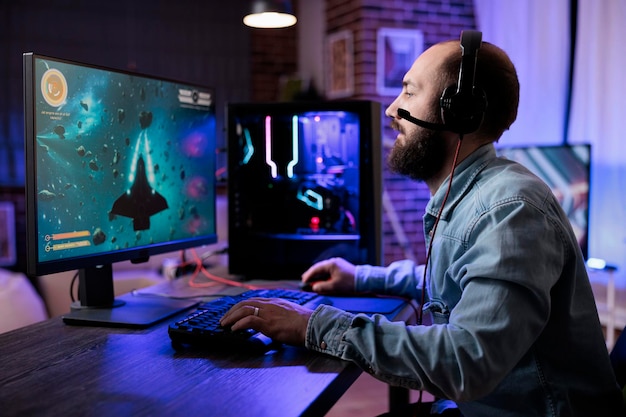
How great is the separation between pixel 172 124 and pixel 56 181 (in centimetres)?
39

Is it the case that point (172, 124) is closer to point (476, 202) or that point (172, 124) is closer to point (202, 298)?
point (202, 298)

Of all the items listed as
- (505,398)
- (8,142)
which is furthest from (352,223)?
(8,142)

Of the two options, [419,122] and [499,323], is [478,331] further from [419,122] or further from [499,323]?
[419,122]

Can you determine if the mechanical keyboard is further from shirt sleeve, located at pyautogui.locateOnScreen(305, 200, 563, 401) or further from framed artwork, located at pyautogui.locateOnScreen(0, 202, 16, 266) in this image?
framed artwork, located at pyautogui.locateOnScreen(0, 202, 16, 266)

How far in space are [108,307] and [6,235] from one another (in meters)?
3.58

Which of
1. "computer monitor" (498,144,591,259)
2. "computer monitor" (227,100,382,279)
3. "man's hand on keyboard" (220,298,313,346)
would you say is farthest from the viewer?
"computer monitor" (498,144,591,259)

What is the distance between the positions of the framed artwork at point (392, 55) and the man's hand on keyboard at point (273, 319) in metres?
3.41

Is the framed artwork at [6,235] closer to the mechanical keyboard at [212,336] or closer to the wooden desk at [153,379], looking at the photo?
the wooden desk at [153,379]

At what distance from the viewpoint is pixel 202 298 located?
145 centimetres

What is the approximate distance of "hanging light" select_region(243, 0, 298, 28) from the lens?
2199 millimetres

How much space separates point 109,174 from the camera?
1.25 m

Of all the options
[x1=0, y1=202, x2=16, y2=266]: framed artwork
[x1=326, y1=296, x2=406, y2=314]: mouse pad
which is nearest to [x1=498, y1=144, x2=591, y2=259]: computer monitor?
[x1=326, y1=296, x2=406, y2=314]: mouse pad

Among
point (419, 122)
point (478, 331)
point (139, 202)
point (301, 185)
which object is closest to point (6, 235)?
point (301, 185)

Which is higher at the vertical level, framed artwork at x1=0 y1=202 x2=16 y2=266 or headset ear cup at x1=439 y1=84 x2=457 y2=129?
headset ear cup at x1=439 y1=84 x2=457 y2=129
